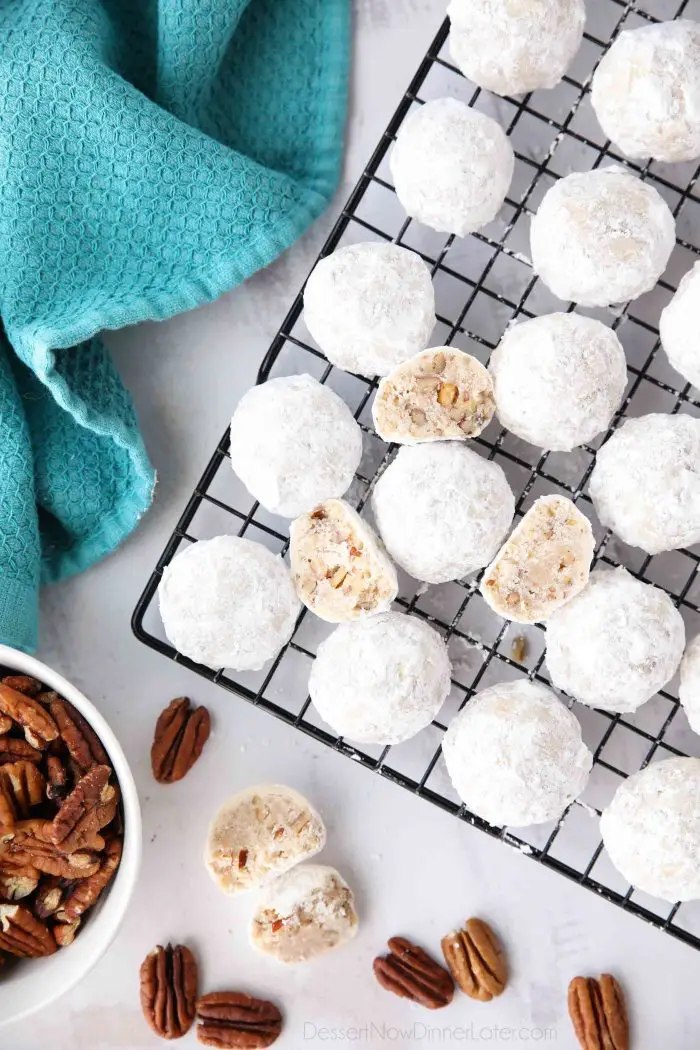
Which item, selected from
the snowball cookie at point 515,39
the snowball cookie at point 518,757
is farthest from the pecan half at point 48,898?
the snowball cookie at point 515,39

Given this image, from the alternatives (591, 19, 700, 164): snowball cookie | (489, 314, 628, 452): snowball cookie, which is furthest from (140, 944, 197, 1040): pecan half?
(591, 19, 700, 164): snowball cookie

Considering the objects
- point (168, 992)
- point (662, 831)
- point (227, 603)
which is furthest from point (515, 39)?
point (168, 992)

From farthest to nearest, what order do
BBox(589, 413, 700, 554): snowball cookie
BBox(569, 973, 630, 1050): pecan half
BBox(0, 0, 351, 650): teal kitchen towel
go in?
BBox(569, 973, 630, 1050): pecan half
BBox(0, 0, 351, 650): teal kitchen towel
BBox(589, 413, 700, 554): snowball cookie

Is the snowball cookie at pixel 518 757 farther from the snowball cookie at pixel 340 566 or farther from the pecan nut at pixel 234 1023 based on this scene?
the pecan nut at pixel 234 1023

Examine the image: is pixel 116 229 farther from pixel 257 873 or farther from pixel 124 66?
pixel 257 873

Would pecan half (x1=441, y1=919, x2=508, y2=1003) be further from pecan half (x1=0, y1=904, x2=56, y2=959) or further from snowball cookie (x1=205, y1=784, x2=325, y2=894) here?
pecan half (x1=0, y1=904, x2=56, y2=959)

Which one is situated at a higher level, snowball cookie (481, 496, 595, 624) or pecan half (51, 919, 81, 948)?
snowball cookie (481, 496, 595, 624)

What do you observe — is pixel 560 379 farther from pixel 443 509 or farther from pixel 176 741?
pixel 176 741
